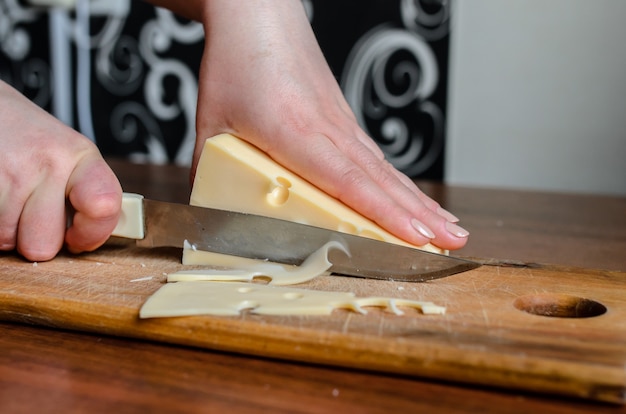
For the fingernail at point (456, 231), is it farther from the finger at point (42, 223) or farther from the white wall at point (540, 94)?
the white wall at point (540, 94)

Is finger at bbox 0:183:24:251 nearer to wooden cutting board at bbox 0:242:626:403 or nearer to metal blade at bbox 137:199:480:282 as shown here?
wooden cutting board at bbox 0:242:626:403

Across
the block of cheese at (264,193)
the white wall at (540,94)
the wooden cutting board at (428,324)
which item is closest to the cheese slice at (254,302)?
the wooden cutting board at (428,324)

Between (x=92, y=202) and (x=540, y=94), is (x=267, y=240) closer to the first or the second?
(x=92, y=202)

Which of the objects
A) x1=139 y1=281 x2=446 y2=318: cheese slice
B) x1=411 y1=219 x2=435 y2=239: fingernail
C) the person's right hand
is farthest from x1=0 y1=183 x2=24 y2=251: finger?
x1=411 y1=219 x2=435 y2=239: fingernail

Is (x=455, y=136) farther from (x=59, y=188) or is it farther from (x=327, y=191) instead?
(x=59, y=188)

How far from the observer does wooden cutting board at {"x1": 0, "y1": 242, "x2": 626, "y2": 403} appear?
58 cm

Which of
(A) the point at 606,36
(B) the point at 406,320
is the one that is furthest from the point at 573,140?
(B) the point at 406,320

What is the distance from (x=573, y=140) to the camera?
5.76 feet

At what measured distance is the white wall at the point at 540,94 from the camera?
1.71m

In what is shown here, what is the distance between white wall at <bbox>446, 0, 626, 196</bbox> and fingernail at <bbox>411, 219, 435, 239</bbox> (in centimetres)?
105

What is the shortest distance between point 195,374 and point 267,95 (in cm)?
46

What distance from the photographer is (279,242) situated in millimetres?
838

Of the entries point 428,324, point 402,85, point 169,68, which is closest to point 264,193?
point 428,324

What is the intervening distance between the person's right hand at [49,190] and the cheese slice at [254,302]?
158 mm
